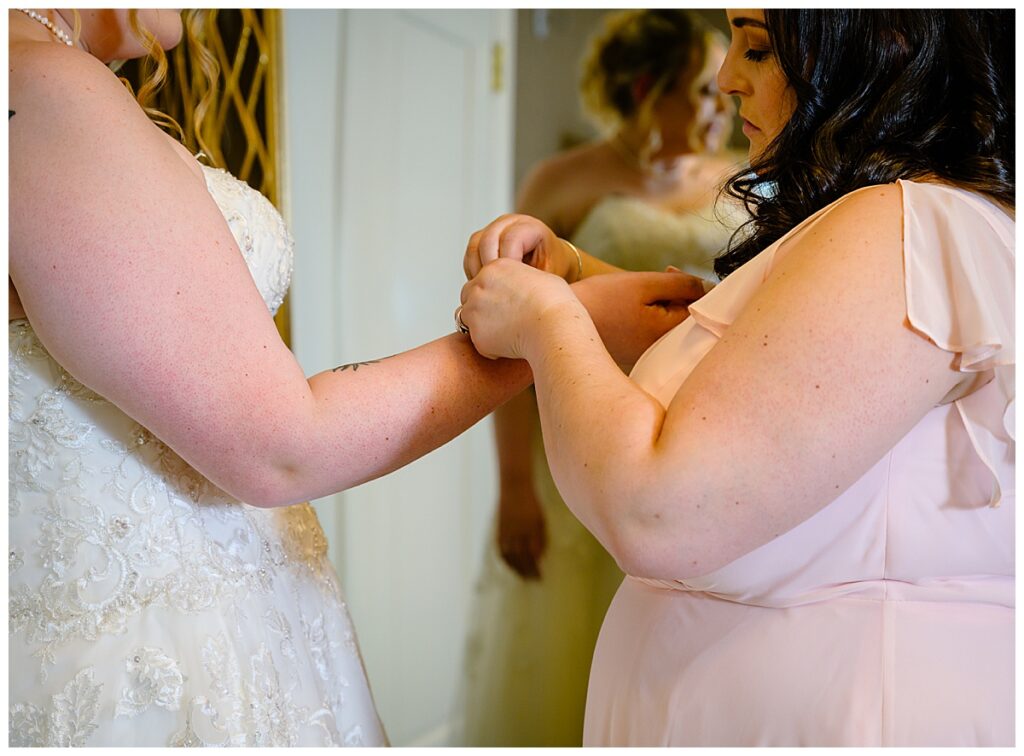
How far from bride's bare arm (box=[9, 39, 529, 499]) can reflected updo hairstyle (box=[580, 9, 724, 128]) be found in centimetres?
213

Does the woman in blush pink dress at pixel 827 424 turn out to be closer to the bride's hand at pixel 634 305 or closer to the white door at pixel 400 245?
the bride's hand at pixel 634 305

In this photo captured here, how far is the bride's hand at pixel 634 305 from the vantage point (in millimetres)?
1066

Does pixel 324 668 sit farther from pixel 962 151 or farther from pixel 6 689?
A: pixel 962 151

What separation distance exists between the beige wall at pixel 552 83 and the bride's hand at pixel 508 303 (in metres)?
2.08

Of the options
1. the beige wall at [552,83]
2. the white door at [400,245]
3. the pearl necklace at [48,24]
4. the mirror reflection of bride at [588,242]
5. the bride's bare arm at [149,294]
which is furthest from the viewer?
the beige wall at [552,83]

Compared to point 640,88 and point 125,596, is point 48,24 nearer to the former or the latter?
point 125,596

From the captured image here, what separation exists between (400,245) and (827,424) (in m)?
2.11

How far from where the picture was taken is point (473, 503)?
2939 millimetres

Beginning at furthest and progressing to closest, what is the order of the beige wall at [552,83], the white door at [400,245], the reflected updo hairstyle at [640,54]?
the beige wall at [552,83], the reflected updo hairstyle at [640,54], the white door at [400,245]

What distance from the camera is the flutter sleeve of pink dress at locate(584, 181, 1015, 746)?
30.2 inches

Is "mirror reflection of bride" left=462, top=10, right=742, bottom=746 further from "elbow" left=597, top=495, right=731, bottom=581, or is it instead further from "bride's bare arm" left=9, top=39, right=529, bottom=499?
"elbow" left=597, top=495, right=731, bottom=581

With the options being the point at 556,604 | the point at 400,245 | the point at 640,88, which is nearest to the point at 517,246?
the point at 400,245

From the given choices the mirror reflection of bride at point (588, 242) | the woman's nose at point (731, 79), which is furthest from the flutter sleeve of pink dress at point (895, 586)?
the mirror reflection of bride at point (588, 242)

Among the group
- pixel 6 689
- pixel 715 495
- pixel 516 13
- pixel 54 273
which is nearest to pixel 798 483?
pixel 715 495
